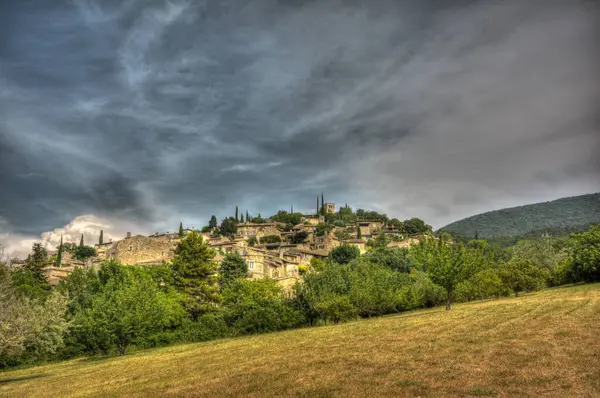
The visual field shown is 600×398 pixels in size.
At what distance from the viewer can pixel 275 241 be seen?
424ft

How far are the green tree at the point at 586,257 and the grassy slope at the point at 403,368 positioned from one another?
4352 centimetres

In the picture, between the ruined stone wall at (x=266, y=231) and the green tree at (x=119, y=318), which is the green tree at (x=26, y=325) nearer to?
the green tree at (x=119, y=318)

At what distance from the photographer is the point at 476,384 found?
38.4 ft

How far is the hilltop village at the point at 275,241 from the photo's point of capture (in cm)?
8119

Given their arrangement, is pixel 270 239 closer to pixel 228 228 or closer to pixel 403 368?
pixel 228 228

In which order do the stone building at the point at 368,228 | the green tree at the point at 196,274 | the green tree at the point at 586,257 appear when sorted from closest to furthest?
1. the green tree at the point at 196,274
2. the green tree at the point at 586,257
3. the stone building at the point at 368,228

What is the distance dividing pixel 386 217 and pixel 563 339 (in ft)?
552

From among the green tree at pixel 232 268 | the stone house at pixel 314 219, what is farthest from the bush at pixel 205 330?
the stone house at pixel 314 219

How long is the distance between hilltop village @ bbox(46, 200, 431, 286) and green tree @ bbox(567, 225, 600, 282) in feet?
91.7

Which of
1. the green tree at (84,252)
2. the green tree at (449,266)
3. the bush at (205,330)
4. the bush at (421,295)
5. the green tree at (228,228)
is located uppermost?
the green tree at (228,228)

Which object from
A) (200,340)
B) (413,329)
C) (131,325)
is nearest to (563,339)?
(413,329)

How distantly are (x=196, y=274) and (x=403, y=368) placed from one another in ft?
133

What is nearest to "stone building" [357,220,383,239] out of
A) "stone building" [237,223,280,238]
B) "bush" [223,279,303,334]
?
"stone building" [237,223,280,238]

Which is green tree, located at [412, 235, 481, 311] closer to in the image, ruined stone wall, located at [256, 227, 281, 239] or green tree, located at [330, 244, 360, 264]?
green tree, located at [330, 244, 360, 264]
